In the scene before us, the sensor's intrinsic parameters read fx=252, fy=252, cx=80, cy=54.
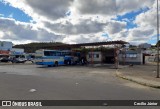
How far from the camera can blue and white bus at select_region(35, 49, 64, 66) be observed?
43.6 m

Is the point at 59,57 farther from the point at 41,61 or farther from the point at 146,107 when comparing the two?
the point at 146,107

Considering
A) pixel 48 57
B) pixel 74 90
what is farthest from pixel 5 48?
pixel 74 90

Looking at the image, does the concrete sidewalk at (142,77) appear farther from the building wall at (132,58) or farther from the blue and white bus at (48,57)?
the building wall at (132,58)

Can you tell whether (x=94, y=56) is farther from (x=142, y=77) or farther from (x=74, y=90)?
(x=74, y=90)

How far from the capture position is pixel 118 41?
4406 centimetres

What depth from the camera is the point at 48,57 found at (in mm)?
44844

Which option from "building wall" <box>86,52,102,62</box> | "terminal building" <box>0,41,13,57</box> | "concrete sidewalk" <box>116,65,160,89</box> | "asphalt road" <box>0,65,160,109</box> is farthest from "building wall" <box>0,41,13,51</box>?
"asphalt road" <box>0,65,160,109</box>

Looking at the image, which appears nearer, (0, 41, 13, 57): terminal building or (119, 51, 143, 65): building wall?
(119, 51, 143, 65): building wall

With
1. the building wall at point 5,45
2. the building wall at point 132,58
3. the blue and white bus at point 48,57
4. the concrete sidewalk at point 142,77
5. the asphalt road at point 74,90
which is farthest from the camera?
the building wall at point 5,45

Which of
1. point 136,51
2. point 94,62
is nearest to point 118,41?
point 136,51

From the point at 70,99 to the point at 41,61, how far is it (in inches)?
1301

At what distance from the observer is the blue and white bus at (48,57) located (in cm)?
4356

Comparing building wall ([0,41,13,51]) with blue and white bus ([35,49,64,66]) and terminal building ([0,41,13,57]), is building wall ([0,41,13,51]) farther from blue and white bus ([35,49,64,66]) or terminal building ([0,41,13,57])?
blue and white bus ([35,49,64,66])

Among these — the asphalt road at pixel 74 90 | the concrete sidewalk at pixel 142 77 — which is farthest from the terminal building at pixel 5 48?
the asphalt road at pixel 74 90
